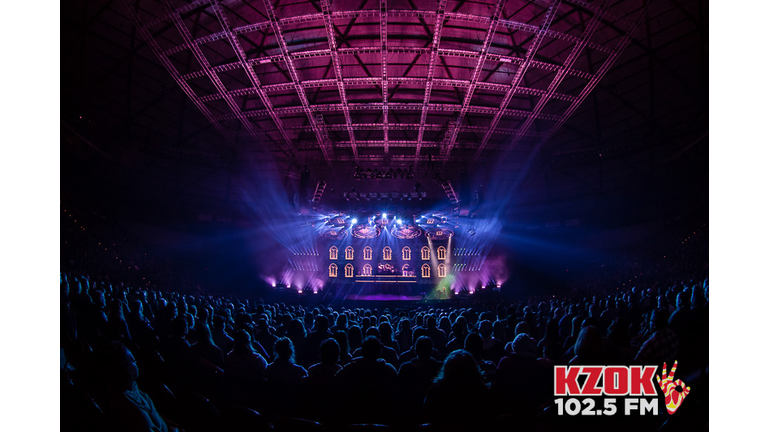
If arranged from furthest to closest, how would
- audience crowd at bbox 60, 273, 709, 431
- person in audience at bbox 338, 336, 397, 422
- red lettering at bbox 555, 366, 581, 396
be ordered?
red lettering at bbox 555, 366, 581, 396
person in audience at bbox 338, 336, 397, 422
audience crowd at bbox 60, 273, 709, 431

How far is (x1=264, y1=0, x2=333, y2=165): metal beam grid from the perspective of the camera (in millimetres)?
8916

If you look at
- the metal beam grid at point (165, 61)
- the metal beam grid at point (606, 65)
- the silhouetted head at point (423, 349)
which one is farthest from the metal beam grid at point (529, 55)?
the metal beam grid at point (165, 61)

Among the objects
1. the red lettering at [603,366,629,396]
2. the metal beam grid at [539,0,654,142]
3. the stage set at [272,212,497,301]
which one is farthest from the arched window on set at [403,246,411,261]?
the red lettering at [603,366,629,396]

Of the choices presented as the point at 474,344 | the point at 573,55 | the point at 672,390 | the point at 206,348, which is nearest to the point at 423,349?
the point at 474,344

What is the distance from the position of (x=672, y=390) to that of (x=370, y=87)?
12772 millimetres

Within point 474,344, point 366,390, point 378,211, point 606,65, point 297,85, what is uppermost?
point 606,65

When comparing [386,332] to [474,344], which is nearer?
[474,344]

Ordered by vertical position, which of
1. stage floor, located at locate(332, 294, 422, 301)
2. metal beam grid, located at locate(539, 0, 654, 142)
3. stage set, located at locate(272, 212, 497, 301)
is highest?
metal beam grid, located at locate(539, 0, 654, 142)

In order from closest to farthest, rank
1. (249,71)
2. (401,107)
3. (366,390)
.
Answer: (366,390), (249,71), (401,107)

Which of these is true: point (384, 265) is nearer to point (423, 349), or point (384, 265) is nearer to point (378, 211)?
point (378, 211)

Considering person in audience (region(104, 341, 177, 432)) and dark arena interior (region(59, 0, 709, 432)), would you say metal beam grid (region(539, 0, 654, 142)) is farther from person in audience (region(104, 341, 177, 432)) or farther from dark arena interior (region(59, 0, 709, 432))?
person in audience (region(104, 341, 177, 432))

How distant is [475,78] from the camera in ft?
37.0

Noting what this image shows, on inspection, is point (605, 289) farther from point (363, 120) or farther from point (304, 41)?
point (304, 41)

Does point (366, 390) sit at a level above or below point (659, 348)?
below
